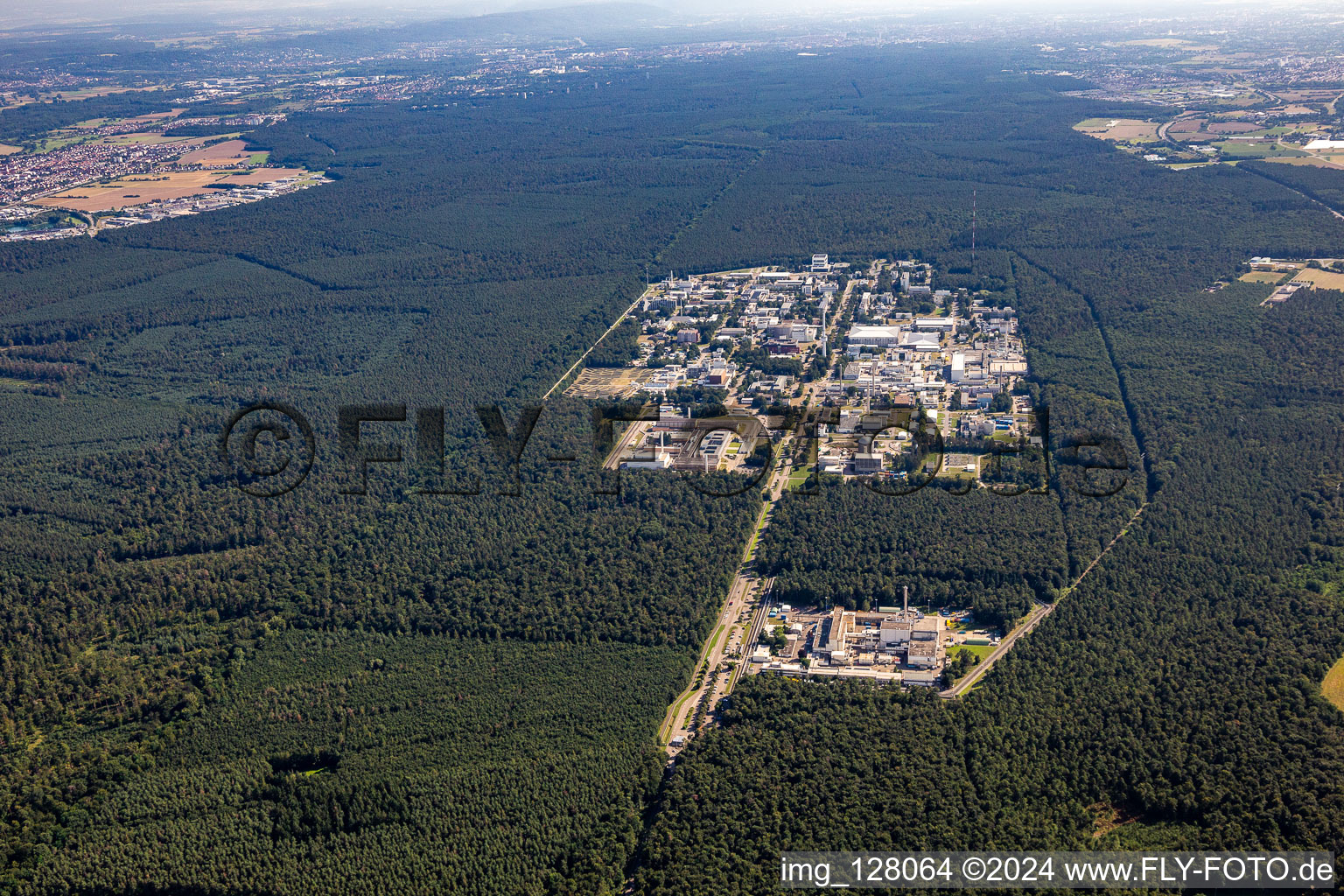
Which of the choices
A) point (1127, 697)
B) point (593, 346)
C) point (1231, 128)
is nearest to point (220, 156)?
point (593, 346)

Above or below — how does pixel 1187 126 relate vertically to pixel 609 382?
above

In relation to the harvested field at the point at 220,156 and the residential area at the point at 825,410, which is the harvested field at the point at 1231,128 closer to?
the residential area at the point at 825,410

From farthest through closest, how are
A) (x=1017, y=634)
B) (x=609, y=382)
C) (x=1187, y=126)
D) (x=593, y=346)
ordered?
1. (x=1187, y=126)
2. (x=593, y=346)
3. (x=609, y=382)
4. (x=1017, y=634)

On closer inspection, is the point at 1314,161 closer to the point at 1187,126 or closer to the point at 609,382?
the point at 1187,126

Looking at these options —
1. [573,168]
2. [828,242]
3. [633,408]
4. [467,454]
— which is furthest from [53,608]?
[573,168]

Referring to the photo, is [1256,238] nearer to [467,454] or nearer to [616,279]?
[616,279]
